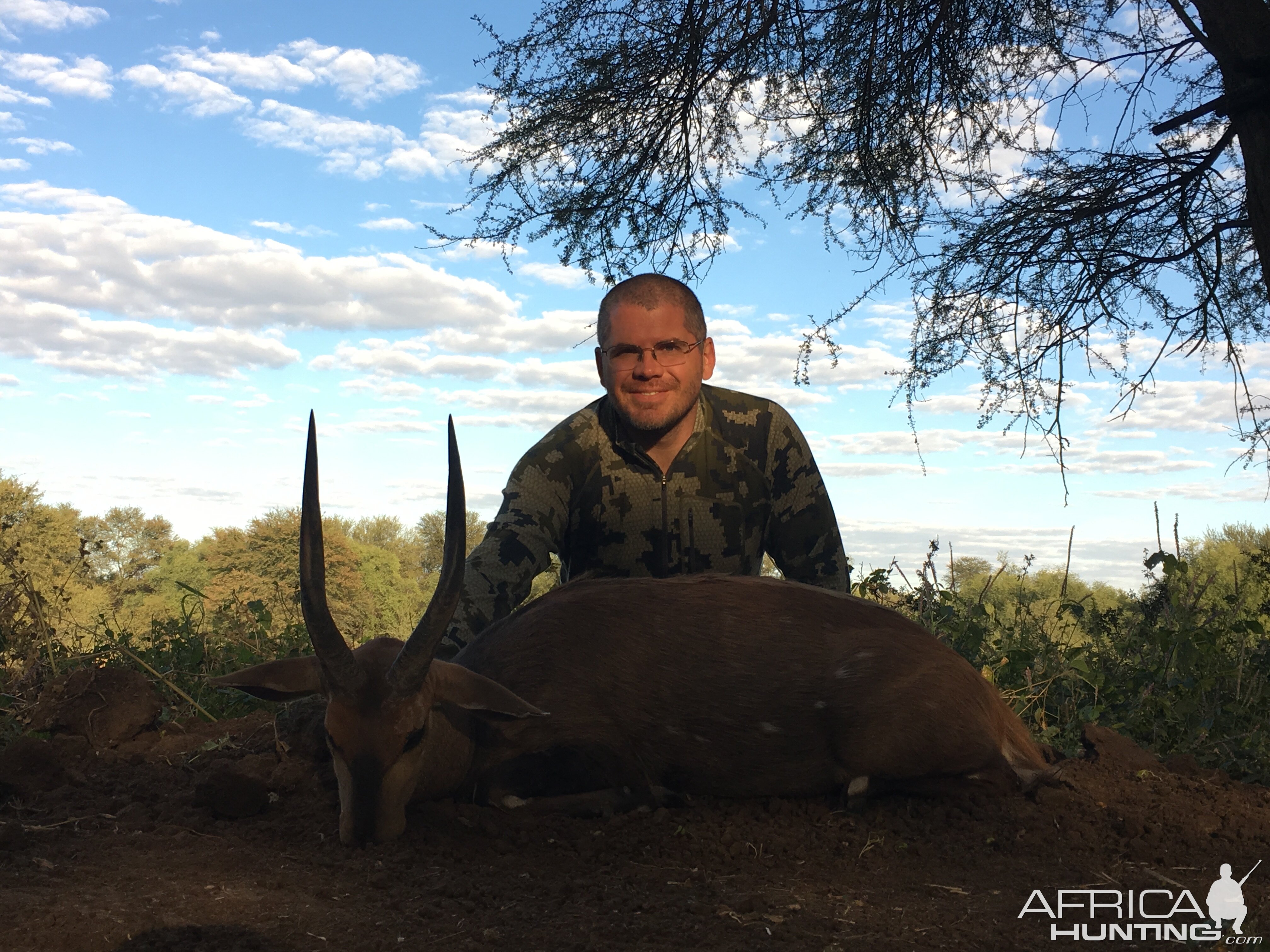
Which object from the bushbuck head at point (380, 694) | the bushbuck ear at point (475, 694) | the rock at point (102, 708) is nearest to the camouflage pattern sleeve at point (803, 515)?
the bushbuck ear at point (475, 694)

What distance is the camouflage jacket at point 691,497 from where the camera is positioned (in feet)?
18.7

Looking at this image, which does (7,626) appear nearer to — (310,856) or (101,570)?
(310,856)

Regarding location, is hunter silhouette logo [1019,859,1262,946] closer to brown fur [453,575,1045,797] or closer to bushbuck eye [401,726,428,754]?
brown fur [453,575,1045,797]

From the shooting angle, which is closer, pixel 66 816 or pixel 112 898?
pixel 112 898

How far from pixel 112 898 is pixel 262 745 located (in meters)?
1.63

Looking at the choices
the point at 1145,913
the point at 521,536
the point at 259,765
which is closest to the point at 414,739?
the point at 259,765

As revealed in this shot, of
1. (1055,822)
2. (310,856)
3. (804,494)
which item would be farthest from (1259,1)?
(310,856)

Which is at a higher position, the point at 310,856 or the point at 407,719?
the point at 407,719

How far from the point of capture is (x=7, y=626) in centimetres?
680


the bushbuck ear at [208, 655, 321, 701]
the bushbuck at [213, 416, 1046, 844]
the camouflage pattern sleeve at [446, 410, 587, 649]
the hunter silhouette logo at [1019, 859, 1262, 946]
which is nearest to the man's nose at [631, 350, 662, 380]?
the camouflage pattern sleeve at [446, 410, 587, 649]

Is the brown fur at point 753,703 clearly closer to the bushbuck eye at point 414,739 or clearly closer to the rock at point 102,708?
the bushbuck eye at point 414,739

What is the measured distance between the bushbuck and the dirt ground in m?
0.14

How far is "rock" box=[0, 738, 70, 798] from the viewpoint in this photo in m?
4.16

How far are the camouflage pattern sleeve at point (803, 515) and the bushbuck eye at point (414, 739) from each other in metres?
2.68
